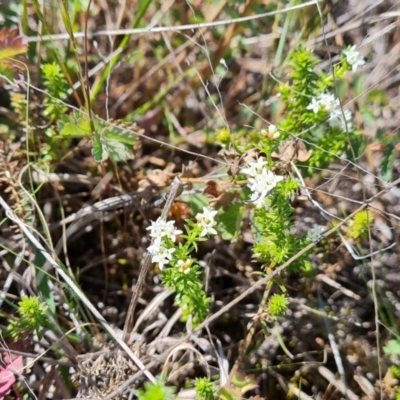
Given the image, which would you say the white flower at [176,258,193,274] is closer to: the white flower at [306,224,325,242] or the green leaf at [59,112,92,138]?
the white flower at [306,224,325,242]

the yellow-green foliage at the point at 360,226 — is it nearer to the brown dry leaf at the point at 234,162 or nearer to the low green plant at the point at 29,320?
the brown dry leaf at the point at 234,162

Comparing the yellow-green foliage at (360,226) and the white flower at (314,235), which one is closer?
the white flower at (314,235)

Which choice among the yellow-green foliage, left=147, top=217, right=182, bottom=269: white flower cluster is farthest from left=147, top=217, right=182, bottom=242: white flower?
the yellow-green foliage

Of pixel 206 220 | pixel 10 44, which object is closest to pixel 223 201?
pixel 206 220

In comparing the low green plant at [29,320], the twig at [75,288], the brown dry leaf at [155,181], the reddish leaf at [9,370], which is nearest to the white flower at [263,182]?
the brown dry leaf at [155,181]

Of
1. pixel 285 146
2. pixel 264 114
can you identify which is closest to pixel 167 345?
pixel 285 146

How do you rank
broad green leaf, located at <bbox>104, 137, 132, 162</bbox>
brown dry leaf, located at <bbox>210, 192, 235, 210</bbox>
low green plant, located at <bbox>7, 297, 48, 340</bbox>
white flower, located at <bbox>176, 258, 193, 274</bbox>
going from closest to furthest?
white flower, located at <bbox>176, 258, 193, 274</bbox> < low green plant, located at <bbox>7, 297, 48, 340</bbox> < brown dry leaf, located at <bbox>210, 192, 235, 210</bbox> < broad green leaf, located at <bbox>104, 137, 132, 162</bbox>
